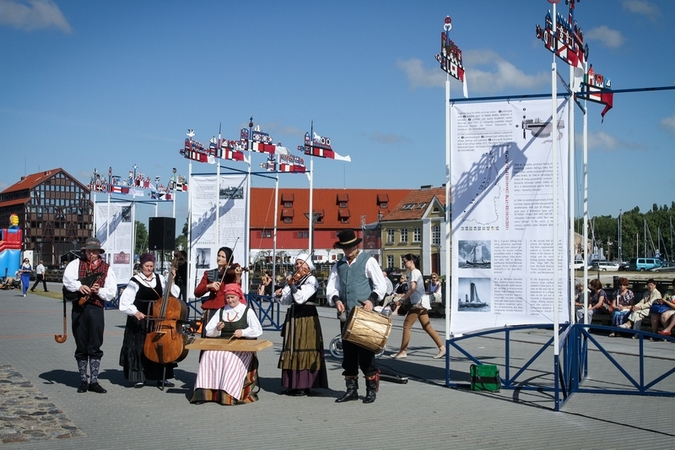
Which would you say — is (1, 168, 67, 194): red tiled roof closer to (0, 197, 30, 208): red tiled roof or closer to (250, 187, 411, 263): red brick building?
(0, 197, 30, 208): red tiled roof

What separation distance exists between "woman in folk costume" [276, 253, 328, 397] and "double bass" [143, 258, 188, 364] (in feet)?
4.12

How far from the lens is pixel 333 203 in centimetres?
9544

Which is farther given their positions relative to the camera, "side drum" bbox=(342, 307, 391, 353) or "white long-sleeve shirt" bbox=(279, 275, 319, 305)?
"white long-sleeve shirt" bbox=(279, 275, 319, 305)

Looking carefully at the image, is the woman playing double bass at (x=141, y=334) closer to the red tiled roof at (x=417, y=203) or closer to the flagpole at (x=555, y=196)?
the flagpole at (x=555, y=196)

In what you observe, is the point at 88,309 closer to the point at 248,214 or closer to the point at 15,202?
the point at 248,214

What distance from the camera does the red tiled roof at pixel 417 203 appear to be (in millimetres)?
79000

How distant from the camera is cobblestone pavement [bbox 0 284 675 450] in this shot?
22.2 feet

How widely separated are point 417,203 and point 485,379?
71829 mm

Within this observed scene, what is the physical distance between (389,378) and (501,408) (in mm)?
2158

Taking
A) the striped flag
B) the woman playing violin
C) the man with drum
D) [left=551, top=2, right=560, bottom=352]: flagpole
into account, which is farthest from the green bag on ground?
the striped flag

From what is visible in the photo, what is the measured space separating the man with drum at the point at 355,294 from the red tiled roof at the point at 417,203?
6896cm

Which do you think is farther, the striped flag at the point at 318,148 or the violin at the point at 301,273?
the striped flag at the point at 318,148

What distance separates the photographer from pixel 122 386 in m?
9.80

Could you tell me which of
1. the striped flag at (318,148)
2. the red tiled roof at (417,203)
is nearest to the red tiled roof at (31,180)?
the red tiled roof at (417,203)
